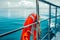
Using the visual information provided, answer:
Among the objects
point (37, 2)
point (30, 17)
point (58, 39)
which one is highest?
point (37, 2)

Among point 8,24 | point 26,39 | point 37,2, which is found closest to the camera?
point 37,2

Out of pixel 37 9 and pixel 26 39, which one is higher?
pixel 37 9

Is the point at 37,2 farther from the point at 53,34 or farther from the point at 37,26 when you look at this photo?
the point at 53,34

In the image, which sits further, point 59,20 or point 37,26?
point 59,20

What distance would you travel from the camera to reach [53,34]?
6.30ft

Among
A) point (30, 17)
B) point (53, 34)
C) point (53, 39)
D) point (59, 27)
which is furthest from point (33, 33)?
point (59, 27)

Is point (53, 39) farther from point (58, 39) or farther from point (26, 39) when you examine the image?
point (26, 39)

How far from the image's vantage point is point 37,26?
3.28ft

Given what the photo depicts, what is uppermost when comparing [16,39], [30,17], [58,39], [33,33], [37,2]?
[37,2]

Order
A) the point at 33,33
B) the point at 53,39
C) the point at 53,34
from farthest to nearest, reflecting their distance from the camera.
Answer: the point at 53,34, the point at 53,39, the point at 33,33

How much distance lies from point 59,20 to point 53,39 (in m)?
1.24

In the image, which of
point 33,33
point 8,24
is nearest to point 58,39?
point 33,33

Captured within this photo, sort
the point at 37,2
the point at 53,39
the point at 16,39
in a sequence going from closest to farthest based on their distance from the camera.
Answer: the point at 37,2
the point at 53,39
the point at 16,39

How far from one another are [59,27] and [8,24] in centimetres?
462
